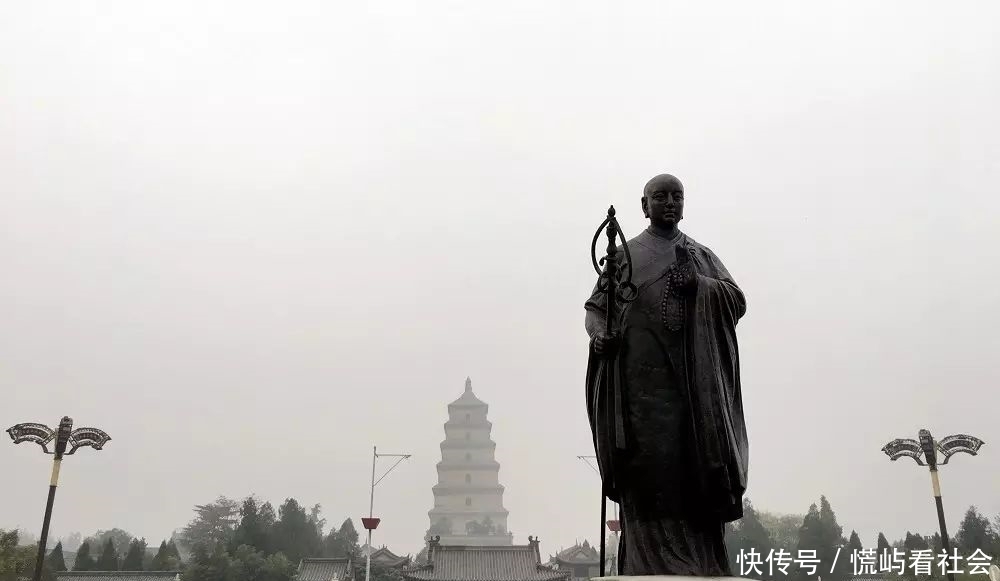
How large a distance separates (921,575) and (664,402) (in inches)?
1171

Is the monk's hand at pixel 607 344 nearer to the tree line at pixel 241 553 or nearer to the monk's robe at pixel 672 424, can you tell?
the monk's robe at pixel 672 424

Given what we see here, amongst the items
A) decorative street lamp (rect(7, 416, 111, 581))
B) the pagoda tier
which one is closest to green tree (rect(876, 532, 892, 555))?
decorative street lamp (rect(7, 416, 111, 581))

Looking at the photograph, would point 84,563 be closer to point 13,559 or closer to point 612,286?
point 13,559

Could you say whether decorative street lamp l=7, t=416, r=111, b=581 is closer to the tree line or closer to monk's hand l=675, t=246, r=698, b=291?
the tree line

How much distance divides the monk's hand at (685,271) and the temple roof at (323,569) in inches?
1469

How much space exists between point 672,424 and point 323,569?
1539 inches

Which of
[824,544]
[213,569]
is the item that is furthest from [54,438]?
[824,544]

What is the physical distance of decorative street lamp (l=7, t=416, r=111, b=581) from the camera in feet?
58.7

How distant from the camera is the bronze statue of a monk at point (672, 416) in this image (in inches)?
Result: 153

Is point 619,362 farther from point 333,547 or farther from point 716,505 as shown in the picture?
A: point 333,547

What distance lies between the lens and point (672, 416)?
Result: 3992 mm

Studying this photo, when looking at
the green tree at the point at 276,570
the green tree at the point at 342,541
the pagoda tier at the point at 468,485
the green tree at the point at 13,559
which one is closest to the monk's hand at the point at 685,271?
the green tree at the point at 13,559

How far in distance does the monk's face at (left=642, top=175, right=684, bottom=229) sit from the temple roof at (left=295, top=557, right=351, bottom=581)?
122 ft

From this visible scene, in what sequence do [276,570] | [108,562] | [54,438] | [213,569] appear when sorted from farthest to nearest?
[108,562] < [276,570] < [213,569] < [54,438]
